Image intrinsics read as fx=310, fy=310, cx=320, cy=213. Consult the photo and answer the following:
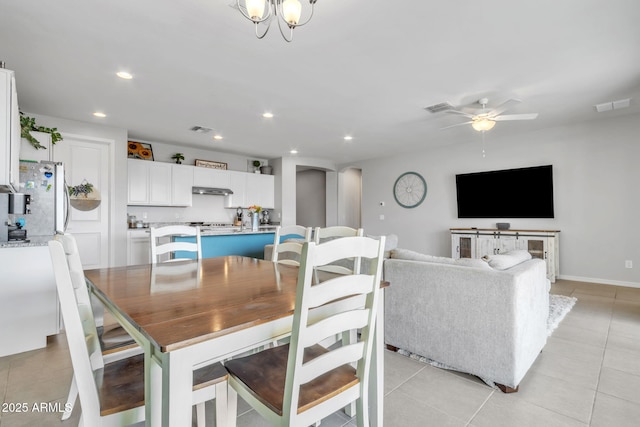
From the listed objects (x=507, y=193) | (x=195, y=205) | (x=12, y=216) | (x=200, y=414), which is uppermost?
(x=507, y=193)

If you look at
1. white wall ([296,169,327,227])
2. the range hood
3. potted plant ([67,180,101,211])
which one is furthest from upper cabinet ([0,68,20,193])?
white wall ([296,169,327,227])

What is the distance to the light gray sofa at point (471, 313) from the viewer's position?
1912mm

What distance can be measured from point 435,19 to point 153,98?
10.2ft

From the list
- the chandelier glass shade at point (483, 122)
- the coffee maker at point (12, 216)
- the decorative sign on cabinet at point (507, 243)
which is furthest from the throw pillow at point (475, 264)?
the coffee maker at point (12, 216)

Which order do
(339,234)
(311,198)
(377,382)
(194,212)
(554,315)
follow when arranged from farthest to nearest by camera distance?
(311,198) → (194,212) → (554,315) → (339,234) → (377,382)

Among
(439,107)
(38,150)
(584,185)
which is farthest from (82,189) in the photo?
(584,185)

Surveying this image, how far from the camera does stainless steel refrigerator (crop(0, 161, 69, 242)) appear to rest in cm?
292

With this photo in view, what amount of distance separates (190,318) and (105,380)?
0.52 meters

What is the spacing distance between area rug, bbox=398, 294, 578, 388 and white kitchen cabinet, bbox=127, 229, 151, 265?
443 centimetres

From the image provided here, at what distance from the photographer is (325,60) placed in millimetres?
2766

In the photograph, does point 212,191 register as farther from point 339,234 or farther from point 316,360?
point 316,360

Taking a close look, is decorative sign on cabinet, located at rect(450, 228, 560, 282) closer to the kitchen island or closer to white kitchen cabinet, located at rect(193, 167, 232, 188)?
the kitchen island

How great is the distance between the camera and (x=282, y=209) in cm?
702

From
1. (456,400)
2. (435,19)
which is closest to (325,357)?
(456,400)
